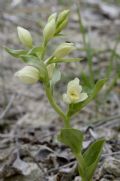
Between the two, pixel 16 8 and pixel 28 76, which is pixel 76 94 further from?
pixel 16 8

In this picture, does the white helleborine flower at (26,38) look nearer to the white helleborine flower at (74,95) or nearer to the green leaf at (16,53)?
the green leaf at (16,53)

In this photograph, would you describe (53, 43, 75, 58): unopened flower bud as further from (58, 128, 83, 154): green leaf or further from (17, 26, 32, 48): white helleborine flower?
(58, 128, 83, 154): green leaf

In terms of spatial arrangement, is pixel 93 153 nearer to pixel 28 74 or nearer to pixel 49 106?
pixel 28 74

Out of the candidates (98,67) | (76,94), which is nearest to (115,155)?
(76,94)

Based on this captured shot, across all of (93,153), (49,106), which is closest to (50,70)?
(93,153)

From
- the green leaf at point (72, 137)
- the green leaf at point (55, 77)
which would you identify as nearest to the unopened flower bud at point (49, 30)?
the green leaf at point (55, 77)

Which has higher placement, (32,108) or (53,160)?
(53,160)
